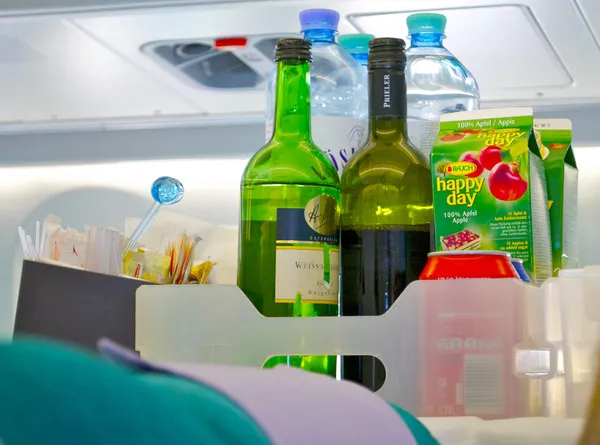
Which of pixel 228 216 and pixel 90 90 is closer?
pixel 90 90

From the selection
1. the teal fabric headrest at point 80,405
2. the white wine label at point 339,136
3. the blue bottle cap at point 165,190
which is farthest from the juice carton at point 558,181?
the teal fabric headrest at point 80,405

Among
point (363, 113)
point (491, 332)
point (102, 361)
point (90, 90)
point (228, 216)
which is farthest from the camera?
point (228, 216)

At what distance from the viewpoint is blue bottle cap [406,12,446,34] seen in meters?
0.93

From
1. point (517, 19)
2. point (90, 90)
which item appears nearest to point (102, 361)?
point (517, 19)

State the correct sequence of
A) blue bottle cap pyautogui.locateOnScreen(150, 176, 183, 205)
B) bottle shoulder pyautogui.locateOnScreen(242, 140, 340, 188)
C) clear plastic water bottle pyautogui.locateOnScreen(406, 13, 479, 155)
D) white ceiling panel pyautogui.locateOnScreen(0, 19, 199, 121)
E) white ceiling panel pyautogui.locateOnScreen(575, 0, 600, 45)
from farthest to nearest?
1. white ceiling panel pyautogui.locateOnScreen(0, 19, 199, 121)
2. white ceiling panel pyautogui.locateOnScreen(575, 0, 600, 45)
3. blue bottle cap pyautogui.locateOnScreen(150, 176, 183, 205)
4. clear plastic water bottle pyautogui.locateOnScreen(406, 13, 479, 155)
5. bottle shoulder pyautogui.locateOnScreen(242, 140, 340, 188)

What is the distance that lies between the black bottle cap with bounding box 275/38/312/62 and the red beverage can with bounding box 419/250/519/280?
8.2 inches

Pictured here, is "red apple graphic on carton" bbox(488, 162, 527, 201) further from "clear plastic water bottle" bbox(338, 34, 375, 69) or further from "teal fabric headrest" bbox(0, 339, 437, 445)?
"teal fabric headrest" bbox(0, 339, 437, 445)

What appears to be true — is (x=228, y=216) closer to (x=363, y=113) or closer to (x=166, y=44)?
(x=166, y=44)

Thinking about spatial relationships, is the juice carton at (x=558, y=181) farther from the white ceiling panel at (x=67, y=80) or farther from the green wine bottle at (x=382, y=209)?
the white ceiling panel at (x=67, y=80)

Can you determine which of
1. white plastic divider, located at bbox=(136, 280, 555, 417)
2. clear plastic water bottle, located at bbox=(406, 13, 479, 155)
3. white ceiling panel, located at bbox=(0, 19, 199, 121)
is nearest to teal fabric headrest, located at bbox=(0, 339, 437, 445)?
white plastic divider, located at bbox=(136, 280, 555, 417)

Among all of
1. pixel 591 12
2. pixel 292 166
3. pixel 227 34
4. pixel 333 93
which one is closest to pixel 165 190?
pixel 333 93

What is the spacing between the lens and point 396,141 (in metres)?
0.78

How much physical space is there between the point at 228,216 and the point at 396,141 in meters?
1.55

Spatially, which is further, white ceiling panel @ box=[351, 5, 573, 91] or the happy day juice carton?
white ceiling panel @ box=[351, 5, 573, 91]
